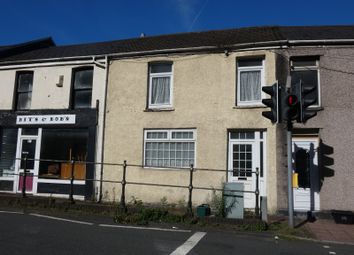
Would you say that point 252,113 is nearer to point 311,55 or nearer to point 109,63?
point 311,55

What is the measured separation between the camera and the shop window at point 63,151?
49.6ft

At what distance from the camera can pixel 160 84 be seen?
14.7 m

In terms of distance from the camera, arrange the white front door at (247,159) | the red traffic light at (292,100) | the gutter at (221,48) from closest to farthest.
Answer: the red traffic light at (292,100), the gutter at (221,48), the white front door at (247,159)

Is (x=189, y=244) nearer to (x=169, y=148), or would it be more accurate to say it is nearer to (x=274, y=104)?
(x=274, y=104)

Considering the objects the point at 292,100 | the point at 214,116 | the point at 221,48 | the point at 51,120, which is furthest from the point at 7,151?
the point at 292,100

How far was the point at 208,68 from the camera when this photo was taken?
45.9ft

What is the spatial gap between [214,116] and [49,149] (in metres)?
6.91

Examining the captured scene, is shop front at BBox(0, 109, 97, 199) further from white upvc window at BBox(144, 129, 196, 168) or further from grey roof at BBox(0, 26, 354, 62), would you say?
grey roof at BBox(0, 26, 354, 62)

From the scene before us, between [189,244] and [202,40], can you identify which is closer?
[189,244]

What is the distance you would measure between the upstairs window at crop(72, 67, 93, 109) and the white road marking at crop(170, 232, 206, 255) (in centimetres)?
816

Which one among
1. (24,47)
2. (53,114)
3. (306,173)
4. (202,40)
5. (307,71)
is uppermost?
(24,47)

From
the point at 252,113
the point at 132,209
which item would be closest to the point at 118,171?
the point at 132,209

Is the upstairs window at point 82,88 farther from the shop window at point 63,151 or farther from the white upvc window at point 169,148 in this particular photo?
the white upvc window at point 169,148

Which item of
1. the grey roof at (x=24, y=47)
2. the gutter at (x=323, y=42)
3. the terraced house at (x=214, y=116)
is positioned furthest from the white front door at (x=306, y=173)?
the grey roof at (x=24, y=47)
